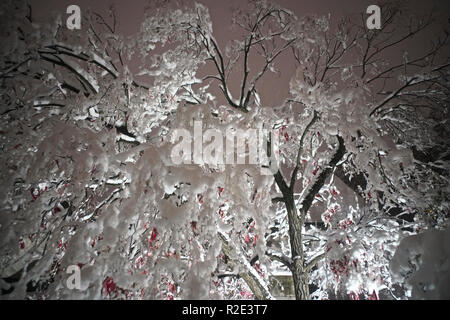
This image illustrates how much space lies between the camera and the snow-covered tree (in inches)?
94.1

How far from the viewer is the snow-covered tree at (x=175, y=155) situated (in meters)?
2.39

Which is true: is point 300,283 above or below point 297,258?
below

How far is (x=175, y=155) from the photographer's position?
8.75 feet

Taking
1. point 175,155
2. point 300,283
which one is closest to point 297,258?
point 300,283

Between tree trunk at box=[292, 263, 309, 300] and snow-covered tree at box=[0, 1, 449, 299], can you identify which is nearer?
snow-covered tree at box=[0, 1, 449, 299]

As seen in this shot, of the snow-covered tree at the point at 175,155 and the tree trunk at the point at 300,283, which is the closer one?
the snow-covered tree at the point at 175,155

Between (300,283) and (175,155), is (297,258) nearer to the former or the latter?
(300,283)

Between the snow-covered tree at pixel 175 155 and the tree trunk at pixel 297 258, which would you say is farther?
the tree trunk at pixel 297 258

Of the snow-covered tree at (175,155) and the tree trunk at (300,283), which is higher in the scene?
the snow-covered tree at (175,155)

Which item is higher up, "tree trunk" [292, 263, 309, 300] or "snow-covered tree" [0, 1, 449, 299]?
"snow-covered tree" [0, 1, 449, 299]

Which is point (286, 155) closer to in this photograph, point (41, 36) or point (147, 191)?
point (147, 191)

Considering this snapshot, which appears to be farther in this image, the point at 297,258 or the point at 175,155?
the point at 297,258
